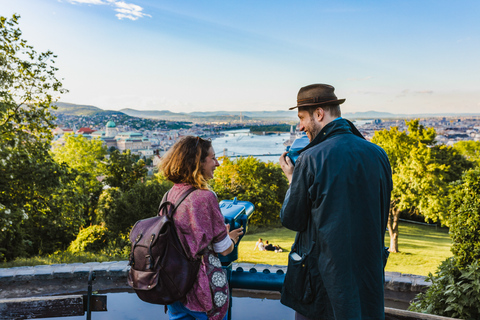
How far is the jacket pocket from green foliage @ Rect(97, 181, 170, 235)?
16.7m

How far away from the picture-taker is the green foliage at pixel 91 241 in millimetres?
10741

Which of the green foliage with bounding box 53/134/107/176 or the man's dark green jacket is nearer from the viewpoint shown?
the man's dark green jacket

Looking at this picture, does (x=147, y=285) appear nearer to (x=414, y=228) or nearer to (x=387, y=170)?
(x=387, y=170)

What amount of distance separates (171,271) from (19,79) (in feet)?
32.8

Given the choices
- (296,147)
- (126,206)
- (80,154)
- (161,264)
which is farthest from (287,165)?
(80,154)

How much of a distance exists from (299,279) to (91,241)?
10.6m

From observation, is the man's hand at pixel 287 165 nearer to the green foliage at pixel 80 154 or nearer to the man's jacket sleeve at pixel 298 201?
the man's jacket sleeve at pixel 298 201

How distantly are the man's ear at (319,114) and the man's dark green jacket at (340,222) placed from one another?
102mm

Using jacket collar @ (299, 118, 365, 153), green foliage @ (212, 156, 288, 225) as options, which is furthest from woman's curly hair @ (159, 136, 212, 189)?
green foliage @ (212, 156, 288, 225)

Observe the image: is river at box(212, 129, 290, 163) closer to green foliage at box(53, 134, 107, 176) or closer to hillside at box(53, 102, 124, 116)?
green foliage at box(53, 134, 107, 176)

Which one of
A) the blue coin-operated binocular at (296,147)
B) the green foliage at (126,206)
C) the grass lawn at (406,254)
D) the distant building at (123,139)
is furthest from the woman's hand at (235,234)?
the distant building at (123,139)

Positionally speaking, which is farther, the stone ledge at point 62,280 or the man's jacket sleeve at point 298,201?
the stone ledge at point 62,280

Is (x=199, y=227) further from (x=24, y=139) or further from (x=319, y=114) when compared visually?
(x=24, y=139)

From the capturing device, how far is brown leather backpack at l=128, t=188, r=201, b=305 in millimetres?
1643
